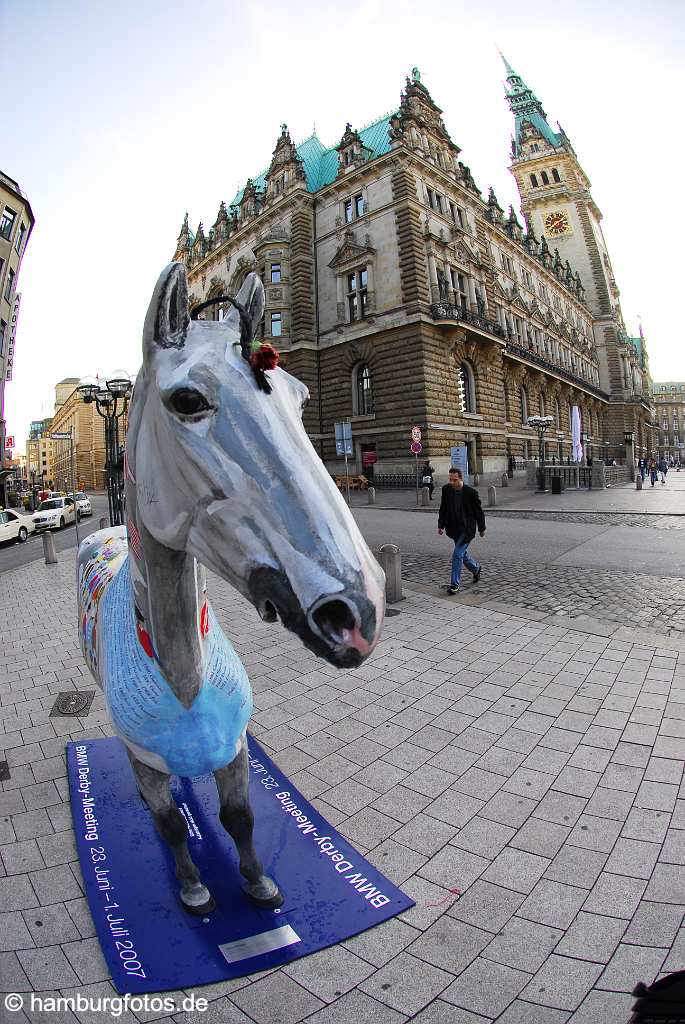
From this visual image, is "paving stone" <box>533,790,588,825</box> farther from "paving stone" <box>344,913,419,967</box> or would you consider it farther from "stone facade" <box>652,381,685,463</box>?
"stone facade" <box>652,381,685,463</box>

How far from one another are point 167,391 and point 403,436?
27.3 meters

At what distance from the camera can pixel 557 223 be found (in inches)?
2554

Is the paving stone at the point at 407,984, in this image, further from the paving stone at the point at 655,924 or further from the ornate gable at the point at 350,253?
the ornate gable at the point at 350,253

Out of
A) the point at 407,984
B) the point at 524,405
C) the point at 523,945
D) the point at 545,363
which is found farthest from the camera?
the point at 545,363

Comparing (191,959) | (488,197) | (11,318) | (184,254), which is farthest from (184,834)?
(184,254)

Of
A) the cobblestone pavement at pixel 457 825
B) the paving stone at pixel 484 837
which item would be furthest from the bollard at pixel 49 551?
the paving stone at pixel 484 837

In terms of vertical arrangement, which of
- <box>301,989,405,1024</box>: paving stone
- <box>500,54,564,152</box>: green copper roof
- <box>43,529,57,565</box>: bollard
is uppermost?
<box>500,54,564,152</box>: green copper roof

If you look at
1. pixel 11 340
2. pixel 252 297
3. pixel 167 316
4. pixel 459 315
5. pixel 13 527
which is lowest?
pixel 13 527

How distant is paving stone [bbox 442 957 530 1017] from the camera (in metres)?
1.78

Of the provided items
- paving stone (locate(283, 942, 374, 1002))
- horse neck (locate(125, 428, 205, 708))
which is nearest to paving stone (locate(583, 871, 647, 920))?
paving stone (locate(283, 942, 374, 1002))

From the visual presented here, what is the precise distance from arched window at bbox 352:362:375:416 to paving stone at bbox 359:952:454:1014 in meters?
29.2

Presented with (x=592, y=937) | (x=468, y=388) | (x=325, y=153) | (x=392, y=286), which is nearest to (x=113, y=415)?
(x=592, y=937)

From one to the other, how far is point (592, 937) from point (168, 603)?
225cm

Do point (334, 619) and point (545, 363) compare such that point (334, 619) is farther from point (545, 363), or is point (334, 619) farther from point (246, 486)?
point (545, 363)
